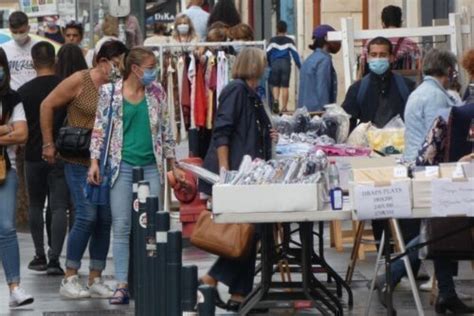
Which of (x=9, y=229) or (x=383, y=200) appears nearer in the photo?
(x=383, y=200)

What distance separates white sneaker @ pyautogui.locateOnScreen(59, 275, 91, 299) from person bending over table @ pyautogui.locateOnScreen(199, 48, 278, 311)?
53.4 inches

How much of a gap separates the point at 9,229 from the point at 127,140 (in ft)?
3.50

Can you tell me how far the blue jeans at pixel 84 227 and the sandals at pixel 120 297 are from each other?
553 mm

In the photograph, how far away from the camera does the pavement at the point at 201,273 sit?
13242mm

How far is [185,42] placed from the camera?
20.9 metres

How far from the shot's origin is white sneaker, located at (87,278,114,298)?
13889mm

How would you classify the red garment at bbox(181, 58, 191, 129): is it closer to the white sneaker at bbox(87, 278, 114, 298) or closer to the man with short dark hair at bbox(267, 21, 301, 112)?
the white sneaker at bbox(87, 278, 114, 298)

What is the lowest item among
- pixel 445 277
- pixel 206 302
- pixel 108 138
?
pixel 445 277

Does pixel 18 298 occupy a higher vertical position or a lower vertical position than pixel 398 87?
lower

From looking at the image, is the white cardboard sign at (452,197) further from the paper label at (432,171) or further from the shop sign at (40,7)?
the shop sign at (40,7)

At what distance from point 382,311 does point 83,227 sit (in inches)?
92.9

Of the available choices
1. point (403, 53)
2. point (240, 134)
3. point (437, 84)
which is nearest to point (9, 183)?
point (240, 134)

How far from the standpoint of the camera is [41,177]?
1608 centimetres

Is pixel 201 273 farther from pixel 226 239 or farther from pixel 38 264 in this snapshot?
pixel 226 239
